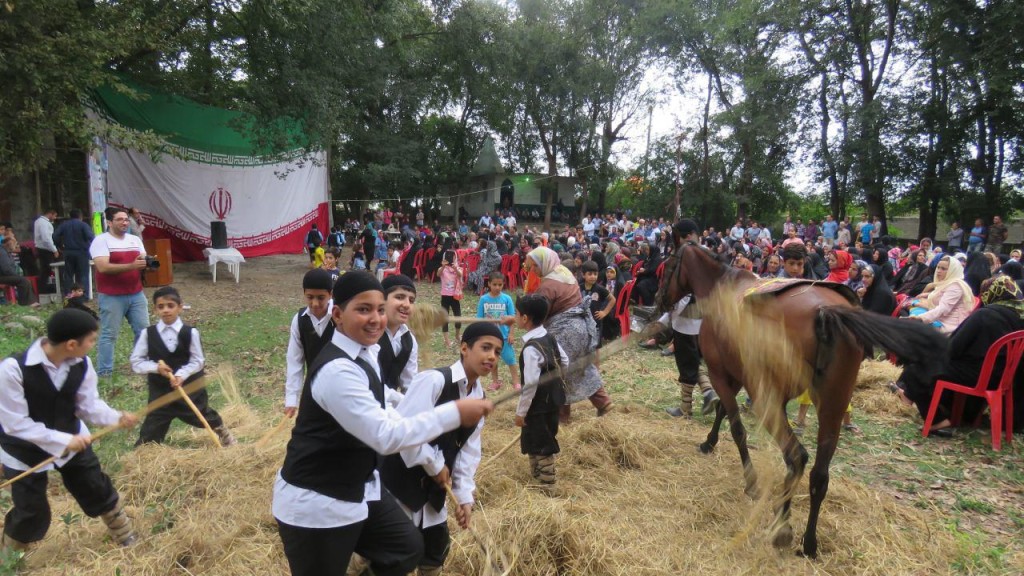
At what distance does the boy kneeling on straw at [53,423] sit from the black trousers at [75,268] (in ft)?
31.1

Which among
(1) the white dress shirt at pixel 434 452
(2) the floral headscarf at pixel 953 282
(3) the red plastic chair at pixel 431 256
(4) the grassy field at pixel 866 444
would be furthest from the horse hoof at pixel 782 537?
(3) the red plastic chair at pixel 431 256

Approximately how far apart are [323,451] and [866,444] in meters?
5.53

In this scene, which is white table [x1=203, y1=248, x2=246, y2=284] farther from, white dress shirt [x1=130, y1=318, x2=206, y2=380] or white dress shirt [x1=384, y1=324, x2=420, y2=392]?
white dress shirt [x1=384, y1=324, x2=420, y2=392]

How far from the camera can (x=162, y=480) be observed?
463 centimetres

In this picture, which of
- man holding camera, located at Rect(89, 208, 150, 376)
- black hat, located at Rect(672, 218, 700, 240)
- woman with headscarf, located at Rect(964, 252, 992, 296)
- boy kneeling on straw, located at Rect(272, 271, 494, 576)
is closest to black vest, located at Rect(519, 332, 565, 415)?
boy kneeling on straw, located at Rect(272, 271, 494, 576)

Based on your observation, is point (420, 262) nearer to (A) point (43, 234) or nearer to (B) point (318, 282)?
(A) point (43, 234)

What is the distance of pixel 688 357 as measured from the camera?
6.50m

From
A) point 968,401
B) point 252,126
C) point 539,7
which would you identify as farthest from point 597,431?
point 539,7

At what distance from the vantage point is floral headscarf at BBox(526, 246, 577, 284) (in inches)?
230

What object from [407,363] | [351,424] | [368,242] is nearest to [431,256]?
[368,242]

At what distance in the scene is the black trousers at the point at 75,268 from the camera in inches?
450

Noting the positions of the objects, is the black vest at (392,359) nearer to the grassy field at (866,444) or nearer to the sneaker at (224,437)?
the grassy field at (866,444)

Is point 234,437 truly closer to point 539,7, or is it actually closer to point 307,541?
point 307,541

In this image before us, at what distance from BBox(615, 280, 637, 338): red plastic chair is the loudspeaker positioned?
1188cm
